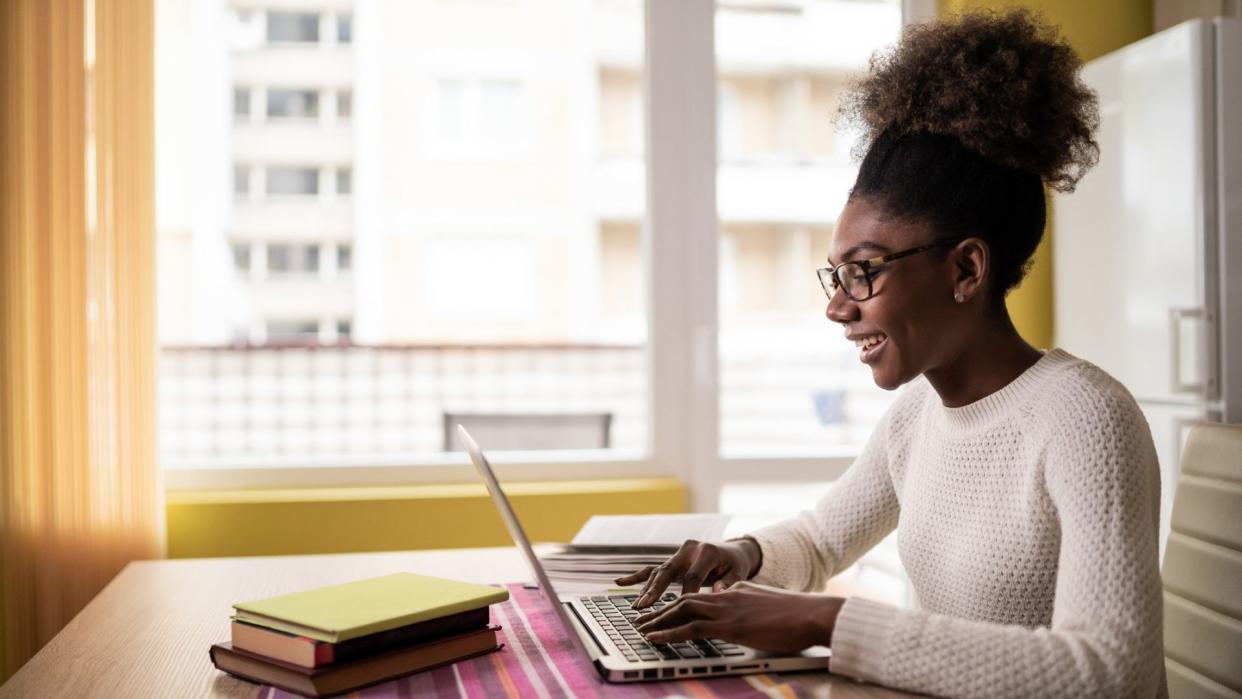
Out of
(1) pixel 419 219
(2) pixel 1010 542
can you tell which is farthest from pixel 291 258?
(2) pixel 1010 542

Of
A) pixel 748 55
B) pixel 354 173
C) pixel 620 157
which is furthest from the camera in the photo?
pixel 354 173

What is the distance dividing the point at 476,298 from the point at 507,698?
10.5 meters

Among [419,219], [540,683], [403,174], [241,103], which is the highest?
[241,103]

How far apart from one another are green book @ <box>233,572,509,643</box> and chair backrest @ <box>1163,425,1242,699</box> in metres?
0.79

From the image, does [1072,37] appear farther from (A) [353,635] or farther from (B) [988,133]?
(A) [353,635]

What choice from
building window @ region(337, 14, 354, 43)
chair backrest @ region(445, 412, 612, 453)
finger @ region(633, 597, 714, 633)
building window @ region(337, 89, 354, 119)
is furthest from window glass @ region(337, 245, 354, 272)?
finger @ region(633, 597, 714, 633)

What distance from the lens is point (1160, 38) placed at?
2477 mm

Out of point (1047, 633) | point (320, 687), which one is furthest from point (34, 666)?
point (1047, 633)

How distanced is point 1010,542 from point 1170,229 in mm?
1609

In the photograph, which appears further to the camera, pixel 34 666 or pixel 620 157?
pixel 620 157

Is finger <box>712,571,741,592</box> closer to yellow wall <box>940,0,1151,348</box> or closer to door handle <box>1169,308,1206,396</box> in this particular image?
door handle <box>1169,308,1206,396</box>

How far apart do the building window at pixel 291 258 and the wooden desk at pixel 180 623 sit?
31.5ft

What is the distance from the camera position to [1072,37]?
292 cm

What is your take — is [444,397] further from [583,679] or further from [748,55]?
[583,679]
